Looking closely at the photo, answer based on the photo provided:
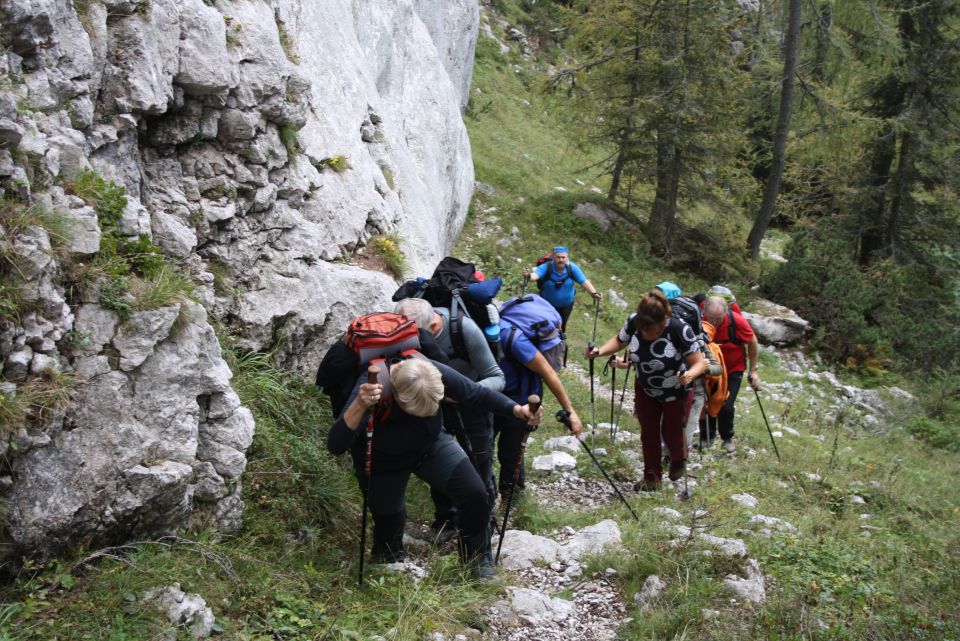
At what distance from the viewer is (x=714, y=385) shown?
7.82 metres

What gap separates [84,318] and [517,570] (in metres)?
3.63

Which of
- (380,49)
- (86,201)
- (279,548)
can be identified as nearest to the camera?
(86,201)

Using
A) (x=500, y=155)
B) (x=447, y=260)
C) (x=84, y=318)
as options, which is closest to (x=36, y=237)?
(x=84, y=318)

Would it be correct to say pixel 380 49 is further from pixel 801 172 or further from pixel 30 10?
pixel 801 172

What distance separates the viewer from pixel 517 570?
5422 mm

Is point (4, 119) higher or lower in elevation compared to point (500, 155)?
higher

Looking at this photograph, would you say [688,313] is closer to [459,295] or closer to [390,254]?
[459,295]

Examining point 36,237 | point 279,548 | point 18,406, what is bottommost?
point 279,548

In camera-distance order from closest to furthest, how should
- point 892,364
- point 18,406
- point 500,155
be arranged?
point 18,406 < point 892,364 < point 500,155

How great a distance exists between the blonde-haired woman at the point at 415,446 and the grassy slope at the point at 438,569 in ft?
1.16

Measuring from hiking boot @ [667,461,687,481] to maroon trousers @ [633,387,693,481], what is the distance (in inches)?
2.6

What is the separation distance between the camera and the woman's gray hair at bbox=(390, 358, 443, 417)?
13.9ft

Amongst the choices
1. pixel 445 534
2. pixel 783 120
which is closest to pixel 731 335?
pixel 445 534

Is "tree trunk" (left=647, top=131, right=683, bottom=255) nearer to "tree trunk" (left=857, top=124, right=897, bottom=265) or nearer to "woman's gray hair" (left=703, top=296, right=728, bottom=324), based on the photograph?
"tree trunk" (left=857, top=124, right=897, bottom=265)
